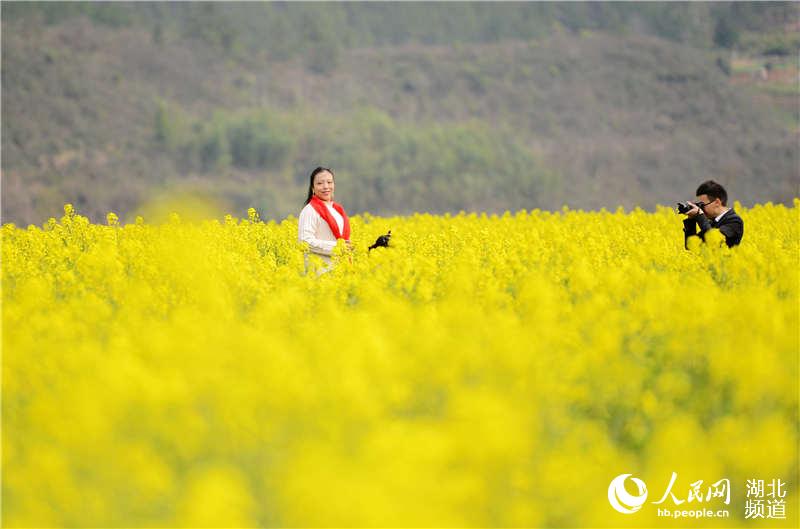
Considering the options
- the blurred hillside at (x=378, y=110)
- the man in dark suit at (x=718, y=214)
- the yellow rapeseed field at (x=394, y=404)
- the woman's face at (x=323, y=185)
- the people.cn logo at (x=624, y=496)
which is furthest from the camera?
the blurred hillside at (x=378, y=110)

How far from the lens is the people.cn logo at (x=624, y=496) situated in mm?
3469

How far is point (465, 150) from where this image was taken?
50.9 metres

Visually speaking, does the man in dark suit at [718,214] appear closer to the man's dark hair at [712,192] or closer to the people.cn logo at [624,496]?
the man's dark hair at [712,192]

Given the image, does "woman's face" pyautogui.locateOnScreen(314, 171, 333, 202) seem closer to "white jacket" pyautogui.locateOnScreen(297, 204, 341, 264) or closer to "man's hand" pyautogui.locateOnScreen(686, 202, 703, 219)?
"white jacket" pyautogui.locateOnScreen(297, 204, 341, 264)

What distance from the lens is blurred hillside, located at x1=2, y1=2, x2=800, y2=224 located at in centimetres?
4588

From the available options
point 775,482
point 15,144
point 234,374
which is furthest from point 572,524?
point 15,144

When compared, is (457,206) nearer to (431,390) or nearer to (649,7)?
(649,7)

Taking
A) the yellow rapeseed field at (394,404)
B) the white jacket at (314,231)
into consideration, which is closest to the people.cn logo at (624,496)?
the yellow rapeseed field at (394,404)

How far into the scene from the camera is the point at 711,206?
7496mm

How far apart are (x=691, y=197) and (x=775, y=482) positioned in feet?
146

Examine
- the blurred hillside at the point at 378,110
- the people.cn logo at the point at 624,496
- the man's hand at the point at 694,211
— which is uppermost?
the blurred hillside at the point at 378,110

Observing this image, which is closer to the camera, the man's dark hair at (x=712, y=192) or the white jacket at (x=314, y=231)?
the white jacket at (x=314, y=231)

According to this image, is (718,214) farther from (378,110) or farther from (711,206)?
(378,110)

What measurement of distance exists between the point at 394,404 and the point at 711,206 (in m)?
4.49
